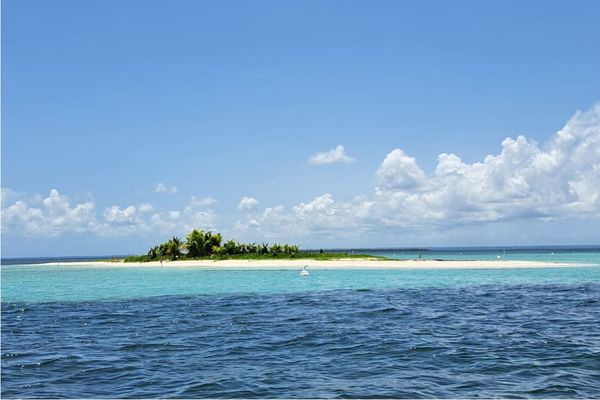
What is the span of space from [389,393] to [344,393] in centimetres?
131

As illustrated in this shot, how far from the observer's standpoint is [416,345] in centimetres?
2138

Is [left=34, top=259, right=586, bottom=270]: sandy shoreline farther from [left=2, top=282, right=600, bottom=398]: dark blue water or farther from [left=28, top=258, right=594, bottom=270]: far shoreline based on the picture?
[left=2, top=282, right=600, bottom=398]: dark blue water

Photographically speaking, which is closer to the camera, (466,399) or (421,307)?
(466,399)

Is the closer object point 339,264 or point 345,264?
point 345,264

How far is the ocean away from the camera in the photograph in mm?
15664

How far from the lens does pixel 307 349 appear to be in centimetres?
2095

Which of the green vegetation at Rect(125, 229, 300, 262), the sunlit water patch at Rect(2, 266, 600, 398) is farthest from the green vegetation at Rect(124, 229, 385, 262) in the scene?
the sunlit water patch at Rect(2, 266, 600, 398)

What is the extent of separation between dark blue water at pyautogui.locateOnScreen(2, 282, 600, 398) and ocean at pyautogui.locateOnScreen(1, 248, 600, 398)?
0.20 feet

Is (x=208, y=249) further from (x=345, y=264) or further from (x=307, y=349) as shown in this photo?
(x=307, y=349)

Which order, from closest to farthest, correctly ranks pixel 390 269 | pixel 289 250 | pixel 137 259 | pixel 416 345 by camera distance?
1. pixel 416 345
2. pixel 390 269
3. pixel 289 250
4. pixel 137 259

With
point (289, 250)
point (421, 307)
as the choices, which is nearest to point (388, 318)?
point (421, 307)

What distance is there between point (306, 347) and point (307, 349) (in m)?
0.39

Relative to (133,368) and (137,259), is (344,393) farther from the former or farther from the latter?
(137,259)

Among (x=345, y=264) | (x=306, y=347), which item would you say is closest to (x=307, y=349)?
(x=306, y=347)
